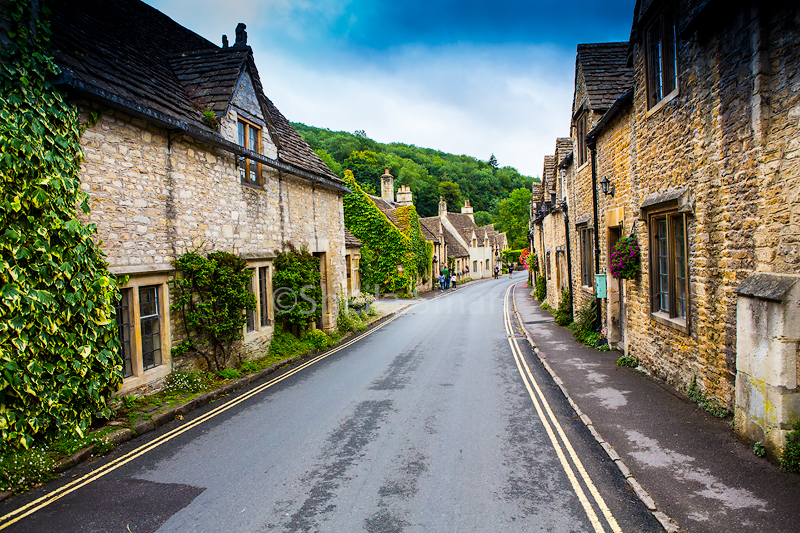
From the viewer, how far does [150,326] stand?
8.68 m

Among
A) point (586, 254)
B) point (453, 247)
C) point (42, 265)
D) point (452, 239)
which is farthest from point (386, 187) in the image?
point (42, 265)

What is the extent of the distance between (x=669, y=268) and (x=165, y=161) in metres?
9.85

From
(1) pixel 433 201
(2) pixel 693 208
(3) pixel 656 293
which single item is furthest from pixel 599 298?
(1) pixel 433 201

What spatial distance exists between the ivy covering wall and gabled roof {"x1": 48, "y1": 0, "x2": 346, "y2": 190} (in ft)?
59.2

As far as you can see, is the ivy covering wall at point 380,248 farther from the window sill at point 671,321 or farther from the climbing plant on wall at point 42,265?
the climbing plant on wall at point 42,265

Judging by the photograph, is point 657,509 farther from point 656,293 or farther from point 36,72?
point 36,72

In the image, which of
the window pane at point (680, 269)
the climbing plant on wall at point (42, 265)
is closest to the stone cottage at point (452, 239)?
the window pane at point (680, 269)

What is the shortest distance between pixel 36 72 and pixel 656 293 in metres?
11.0

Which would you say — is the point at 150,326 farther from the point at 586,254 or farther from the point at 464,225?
the point at 464,225

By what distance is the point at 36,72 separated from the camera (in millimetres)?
6039

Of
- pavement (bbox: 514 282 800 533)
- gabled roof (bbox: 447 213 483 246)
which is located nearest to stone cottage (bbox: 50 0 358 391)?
pavement (bbox: 514 282 800 533)

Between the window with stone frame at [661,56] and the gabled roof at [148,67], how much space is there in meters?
8.91

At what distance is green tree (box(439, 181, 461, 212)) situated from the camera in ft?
280

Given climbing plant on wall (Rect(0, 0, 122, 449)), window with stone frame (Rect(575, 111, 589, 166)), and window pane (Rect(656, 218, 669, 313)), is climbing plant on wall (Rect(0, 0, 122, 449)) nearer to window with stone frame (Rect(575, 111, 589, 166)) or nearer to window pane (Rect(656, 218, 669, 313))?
window pane (Rect(656, 218, 669, 313))
